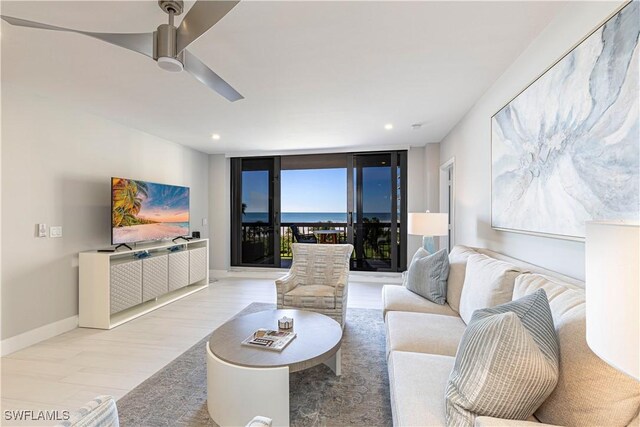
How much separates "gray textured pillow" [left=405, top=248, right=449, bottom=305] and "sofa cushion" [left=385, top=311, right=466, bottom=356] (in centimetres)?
32

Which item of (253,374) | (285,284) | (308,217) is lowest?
(253,374)

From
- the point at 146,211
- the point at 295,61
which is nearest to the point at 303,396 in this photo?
the point at 295,61

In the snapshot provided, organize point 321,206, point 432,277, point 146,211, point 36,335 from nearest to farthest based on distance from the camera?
point 432,277, point 36,335, point 146,211, point 321,206

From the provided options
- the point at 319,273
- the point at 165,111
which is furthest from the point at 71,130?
the point at 319,273

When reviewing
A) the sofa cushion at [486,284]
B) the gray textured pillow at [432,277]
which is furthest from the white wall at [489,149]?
the gray textured pillow at [432,277]

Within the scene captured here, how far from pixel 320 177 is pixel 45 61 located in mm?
4443

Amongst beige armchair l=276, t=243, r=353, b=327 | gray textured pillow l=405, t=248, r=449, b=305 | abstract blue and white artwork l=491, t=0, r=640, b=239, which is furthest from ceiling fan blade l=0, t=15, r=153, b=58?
gray textured pillow l=405, t=248, r=449, b=305

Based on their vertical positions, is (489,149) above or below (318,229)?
above

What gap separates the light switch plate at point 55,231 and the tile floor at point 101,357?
104 cm

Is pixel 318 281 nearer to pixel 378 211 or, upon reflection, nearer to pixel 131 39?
pixel 378 211

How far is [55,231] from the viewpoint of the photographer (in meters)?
3.01

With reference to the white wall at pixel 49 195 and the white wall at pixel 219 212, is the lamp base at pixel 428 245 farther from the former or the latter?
the white wall at pixel 49 195

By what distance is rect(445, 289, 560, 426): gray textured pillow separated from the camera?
0.94 m

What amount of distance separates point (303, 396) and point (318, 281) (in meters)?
1.52
